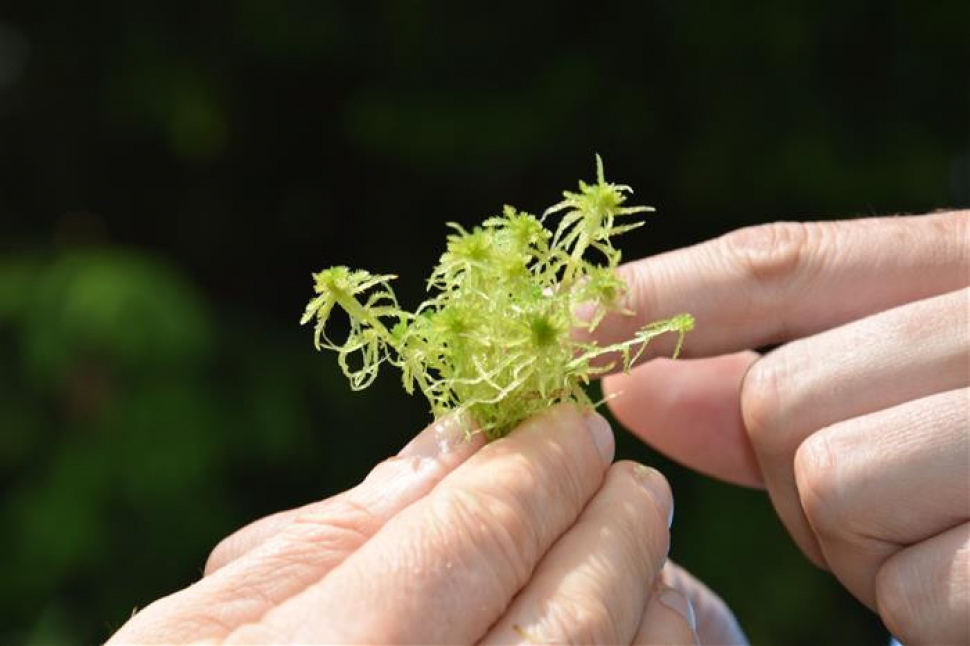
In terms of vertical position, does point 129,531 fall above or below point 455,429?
below

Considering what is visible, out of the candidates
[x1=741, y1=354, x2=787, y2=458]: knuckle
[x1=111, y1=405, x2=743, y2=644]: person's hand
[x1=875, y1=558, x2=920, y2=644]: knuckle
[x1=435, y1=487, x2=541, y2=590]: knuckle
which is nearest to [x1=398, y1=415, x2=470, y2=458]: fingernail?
[x1=111, y1=405, x2=743, y2=644]: person's hand

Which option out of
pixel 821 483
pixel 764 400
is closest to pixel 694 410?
pixel 764 400

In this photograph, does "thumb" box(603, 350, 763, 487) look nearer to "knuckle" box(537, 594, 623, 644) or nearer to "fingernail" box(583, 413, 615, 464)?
"fingernail" box(583, 413, 615, 464)

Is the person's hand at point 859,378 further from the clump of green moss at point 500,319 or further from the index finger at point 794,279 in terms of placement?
the clump of green moss at point 500,319

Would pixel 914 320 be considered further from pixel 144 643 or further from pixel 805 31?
pixel 805 31

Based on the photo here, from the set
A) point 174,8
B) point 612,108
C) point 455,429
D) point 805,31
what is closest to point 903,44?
point 805,31
